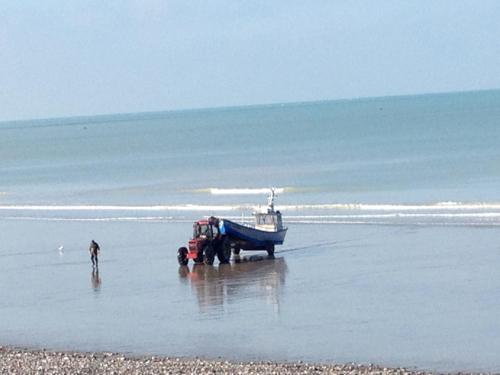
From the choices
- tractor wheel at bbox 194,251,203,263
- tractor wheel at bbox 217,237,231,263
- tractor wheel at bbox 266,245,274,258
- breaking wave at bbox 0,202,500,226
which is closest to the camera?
tractor wheel at bbox 194,251,203,263

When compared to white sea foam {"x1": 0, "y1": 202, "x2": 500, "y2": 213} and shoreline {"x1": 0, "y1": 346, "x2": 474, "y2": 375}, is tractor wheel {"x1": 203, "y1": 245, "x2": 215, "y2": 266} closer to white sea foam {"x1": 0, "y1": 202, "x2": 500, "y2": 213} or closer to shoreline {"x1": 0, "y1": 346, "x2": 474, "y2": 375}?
shoreline {"x1": 0, "y1": 346, "x2": 474, "y2": 375}

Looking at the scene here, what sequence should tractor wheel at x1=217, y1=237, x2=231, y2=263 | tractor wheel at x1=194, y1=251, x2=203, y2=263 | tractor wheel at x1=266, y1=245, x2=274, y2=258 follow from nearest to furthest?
tractor wheel at x1=194, y1=251, x2=203, y2=263
tractor wheel at x1=217, y1=237, x2=231, y2=263
tractor wheel at x1=266, y1=245, x2=274, y2=258

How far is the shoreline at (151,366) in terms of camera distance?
55.2 feet

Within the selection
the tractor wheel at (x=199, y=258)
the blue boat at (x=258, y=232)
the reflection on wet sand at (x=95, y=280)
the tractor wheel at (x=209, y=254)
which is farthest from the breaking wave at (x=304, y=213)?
the reflection on wet sand at (x=95, y=280)

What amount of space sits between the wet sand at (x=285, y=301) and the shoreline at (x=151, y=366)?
60 cm

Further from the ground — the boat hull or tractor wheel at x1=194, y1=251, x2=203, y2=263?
the boat hull

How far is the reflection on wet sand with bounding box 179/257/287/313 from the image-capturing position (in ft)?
80.0

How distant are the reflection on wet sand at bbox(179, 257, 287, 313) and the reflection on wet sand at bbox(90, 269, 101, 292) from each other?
79.5 inches

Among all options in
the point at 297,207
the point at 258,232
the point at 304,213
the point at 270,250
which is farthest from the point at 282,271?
the point at 297,207

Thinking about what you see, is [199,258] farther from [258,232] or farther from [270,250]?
[270,250]

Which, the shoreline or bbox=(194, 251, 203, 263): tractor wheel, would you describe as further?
bbox=(194, 251, 203, 263): tractor wheel

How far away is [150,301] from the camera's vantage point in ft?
80.3

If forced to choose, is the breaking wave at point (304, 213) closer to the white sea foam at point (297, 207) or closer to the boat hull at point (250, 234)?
the white sea foam at point (297, 207)

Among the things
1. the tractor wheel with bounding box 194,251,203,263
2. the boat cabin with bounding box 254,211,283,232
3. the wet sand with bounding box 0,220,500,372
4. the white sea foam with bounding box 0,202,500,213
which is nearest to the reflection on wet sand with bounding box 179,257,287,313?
the wet sand with bounding box 0,220,500,372
